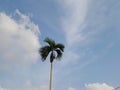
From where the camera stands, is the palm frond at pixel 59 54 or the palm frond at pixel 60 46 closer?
the palm frond at pixel 59 54

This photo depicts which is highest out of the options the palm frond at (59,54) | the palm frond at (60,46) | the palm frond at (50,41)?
the palm frond at (50,41)

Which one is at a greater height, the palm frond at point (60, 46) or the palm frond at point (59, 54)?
the palm frond at point (60, 46)

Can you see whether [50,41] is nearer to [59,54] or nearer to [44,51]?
[44,51]

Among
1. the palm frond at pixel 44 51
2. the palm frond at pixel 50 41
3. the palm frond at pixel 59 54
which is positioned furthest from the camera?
the palm frond at pixel 50 41

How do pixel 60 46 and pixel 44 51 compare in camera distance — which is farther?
pixel 60 46

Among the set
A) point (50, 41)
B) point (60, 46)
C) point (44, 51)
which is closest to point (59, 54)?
point (60, 46)

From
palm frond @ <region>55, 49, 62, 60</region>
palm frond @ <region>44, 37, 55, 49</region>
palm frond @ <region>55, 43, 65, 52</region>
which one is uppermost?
palm frond @ <region>44, 37, 55, 49</region>

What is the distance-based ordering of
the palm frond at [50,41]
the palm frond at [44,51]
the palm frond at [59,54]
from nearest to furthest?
the palm frond at [44,51] → the palm frond at [59,54] → the palm frond at [50,41]

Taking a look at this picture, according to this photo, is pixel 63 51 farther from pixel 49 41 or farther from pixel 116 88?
pixel 116 88

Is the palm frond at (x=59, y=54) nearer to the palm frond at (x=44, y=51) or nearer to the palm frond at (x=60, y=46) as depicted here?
the palm frond at (x=60, y=46)

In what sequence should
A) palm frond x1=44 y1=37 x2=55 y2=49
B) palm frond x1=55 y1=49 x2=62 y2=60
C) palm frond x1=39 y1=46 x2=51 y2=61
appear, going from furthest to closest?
1. palm frond x1=44 y1=37 x2=55 y2=49
2. palm frond x1=55 y1=49 x2=62 y2=60
3. palm frond x1=39 y1=46 x2=51 y2=61

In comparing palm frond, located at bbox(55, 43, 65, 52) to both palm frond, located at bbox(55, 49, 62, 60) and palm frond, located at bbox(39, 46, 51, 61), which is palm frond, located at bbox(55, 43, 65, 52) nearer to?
palm frond, located at bbox(55, 49, 62, 60)

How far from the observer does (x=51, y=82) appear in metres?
46.1

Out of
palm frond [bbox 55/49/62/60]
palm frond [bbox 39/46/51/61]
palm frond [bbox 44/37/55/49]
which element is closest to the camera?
palm frond [bbox 39/46/51/61]
